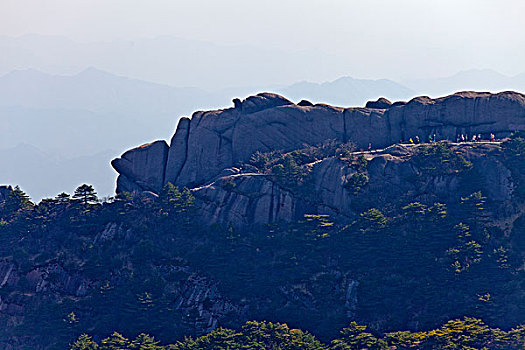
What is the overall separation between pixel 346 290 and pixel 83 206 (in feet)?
114

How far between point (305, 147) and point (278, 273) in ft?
67.3

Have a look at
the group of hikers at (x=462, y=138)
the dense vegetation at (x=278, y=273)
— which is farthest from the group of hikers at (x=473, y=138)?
the dense vegetation at (x=278, y=273)

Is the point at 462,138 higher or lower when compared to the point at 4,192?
higher

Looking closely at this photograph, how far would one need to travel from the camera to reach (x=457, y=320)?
213ft

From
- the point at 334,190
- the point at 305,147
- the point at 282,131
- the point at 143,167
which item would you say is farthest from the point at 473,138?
the point at 143,167

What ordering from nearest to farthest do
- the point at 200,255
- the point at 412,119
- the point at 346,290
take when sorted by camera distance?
the point at 346,290, the point at 200,255, the point at 412,119

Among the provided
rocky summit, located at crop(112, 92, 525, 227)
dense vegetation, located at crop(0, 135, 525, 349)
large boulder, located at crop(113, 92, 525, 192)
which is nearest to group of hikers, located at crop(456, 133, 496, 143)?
rocky summit, located at crop(112, 92, 525, 227)

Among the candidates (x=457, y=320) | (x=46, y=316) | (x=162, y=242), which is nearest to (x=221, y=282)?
(x=162, y=242)

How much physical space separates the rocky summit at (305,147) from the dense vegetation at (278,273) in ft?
5.86

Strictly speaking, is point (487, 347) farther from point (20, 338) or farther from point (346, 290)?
point (20, 338)

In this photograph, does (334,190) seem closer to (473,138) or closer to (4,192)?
(473,138)

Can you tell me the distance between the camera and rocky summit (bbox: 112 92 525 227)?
80750 millimetres

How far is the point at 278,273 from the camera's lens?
2945 inches

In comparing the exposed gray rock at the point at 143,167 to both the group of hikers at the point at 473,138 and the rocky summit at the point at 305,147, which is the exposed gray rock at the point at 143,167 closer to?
the rocky summit at the point at 305,147
